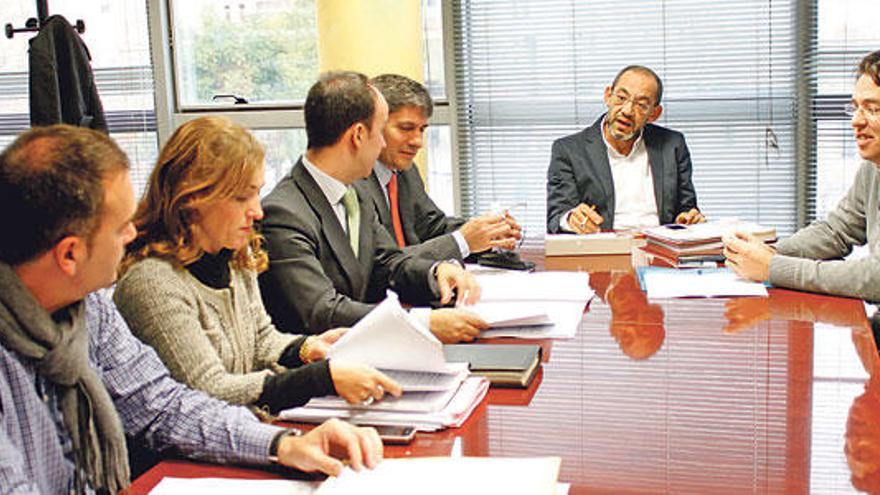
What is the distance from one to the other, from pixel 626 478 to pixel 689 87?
3.38m

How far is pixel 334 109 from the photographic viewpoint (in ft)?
8.06

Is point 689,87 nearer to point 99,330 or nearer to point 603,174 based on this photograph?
point 603,174

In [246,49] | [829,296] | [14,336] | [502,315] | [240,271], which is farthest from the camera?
[246,49]

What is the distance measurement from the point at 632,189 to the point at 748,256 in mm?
1312

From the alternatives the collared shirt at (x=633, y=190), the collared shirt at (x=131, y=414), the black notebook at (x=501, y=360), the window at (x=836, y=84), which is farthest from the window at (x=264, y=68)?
the collared shirt at (x=131, y=414)

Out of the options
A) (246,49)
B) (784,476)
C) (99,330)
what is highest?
(246,49)

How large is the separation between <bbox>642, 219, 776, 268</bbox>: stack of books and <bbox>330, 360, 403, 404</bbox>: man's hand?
155 cm

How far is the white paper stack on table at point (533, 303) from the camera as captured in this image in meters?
2.13

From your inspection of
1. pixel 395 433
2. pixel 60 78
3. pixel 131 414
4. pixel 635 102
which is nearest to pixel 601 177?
pixel 635 102

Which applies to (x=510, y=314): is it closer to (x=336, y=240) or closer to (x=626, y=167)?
(x=336, y=240)

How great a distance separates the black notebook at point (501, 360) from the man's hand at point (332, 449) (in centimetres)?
41

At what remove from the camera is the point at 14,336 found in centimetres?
125

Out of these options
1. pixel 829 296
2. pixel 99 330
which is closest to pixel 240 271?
pixel 99 330

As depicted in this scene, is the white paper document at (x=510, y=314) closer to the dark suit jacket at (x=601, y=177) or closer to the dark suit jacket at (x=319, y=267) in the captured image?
the dark suit jacket at (x=319, y=267)
